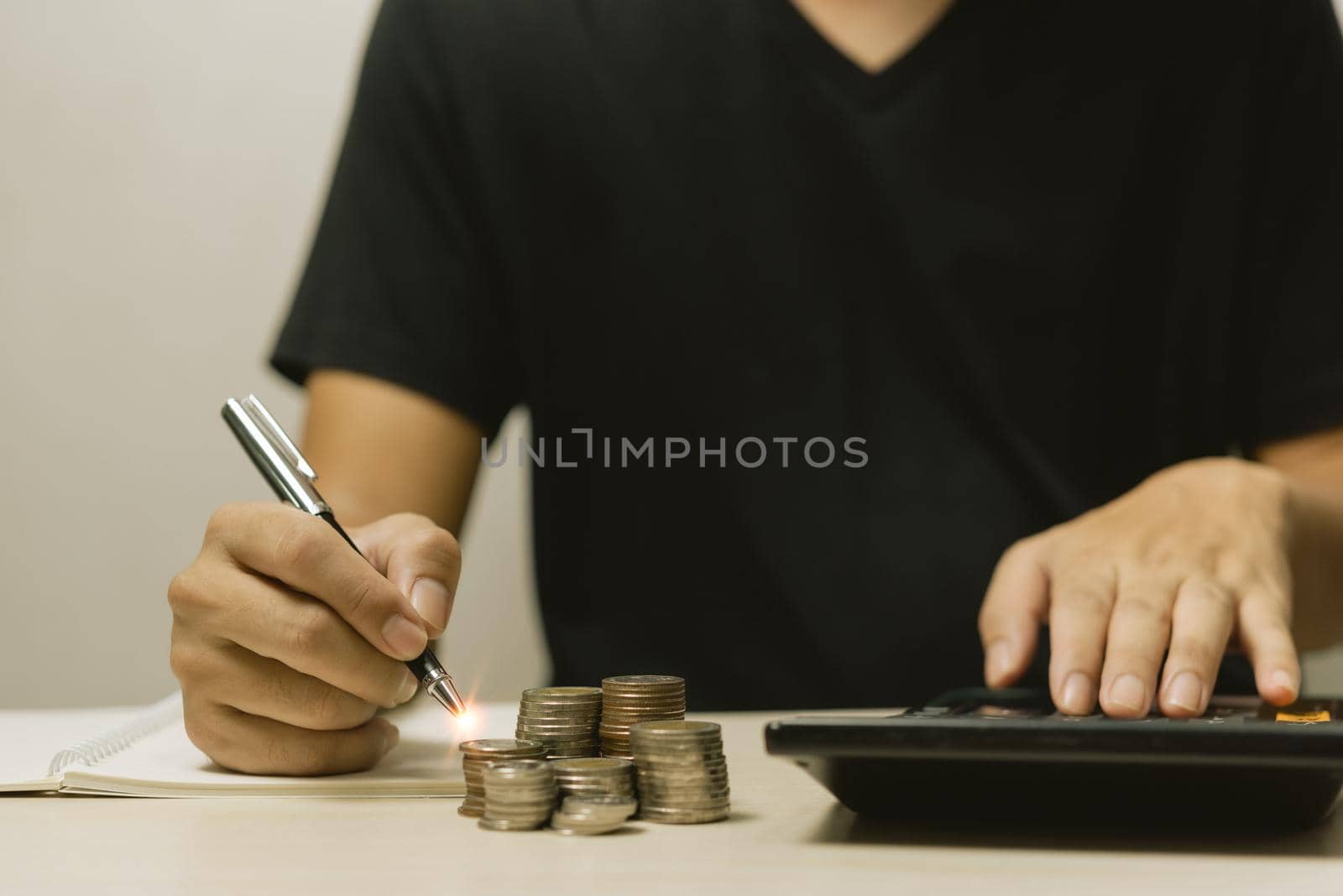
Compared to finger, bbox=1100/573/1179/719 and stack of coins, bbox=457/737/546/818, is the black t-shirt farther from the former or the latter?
stack of coins, bbox=457/737/546/818

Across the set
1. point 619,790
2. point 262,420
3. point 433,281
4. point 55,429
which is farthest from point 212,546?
point 55,429

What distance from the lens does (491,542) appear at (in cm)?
144

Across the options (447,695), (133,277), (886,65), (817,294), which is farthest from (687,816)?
(133,277)

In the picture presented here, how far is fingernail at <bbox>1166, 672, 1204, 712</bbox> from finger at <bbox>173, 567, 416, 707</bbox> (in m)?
0.34

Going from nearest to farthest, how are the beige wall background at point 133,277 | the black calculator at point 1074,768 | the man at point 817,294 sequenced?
the black calculator at point 1074,768
the man at point 817,294
the beige wall background at point 133,277

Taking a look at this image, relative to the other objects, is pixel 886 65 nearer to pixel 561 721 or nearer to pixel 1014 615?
pixel 1014 615

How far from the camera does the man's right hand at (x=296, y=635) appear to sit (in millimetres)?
530

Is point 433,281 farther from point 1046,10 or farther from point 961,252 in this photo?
point 1046,10

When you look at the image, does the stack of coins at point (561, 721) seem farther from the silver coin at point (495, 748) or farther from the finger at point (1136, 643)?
the finger at point (1136, 643)

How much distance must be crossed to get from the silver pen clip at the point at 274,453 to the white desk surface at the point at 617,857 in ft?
0.54

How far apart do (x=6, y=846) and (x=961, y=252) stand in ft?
2.83

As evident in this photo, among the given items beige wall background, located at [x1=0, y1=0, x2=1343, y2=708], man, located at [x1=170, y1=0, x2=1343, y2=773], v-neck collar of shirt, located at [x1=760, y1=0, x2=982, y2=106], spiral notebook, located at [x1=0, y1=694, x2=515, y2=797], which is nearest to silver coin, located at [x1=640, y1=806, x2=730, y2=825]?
spiral notebook, located at [x1=0, y1=694, x2=515, y2=797]

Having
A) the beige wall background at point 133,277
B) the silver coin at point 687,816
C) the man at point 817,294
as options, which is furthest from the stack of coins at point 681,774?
the beige wall background at point 133,277

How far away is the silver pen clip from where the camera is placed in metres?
0.60
